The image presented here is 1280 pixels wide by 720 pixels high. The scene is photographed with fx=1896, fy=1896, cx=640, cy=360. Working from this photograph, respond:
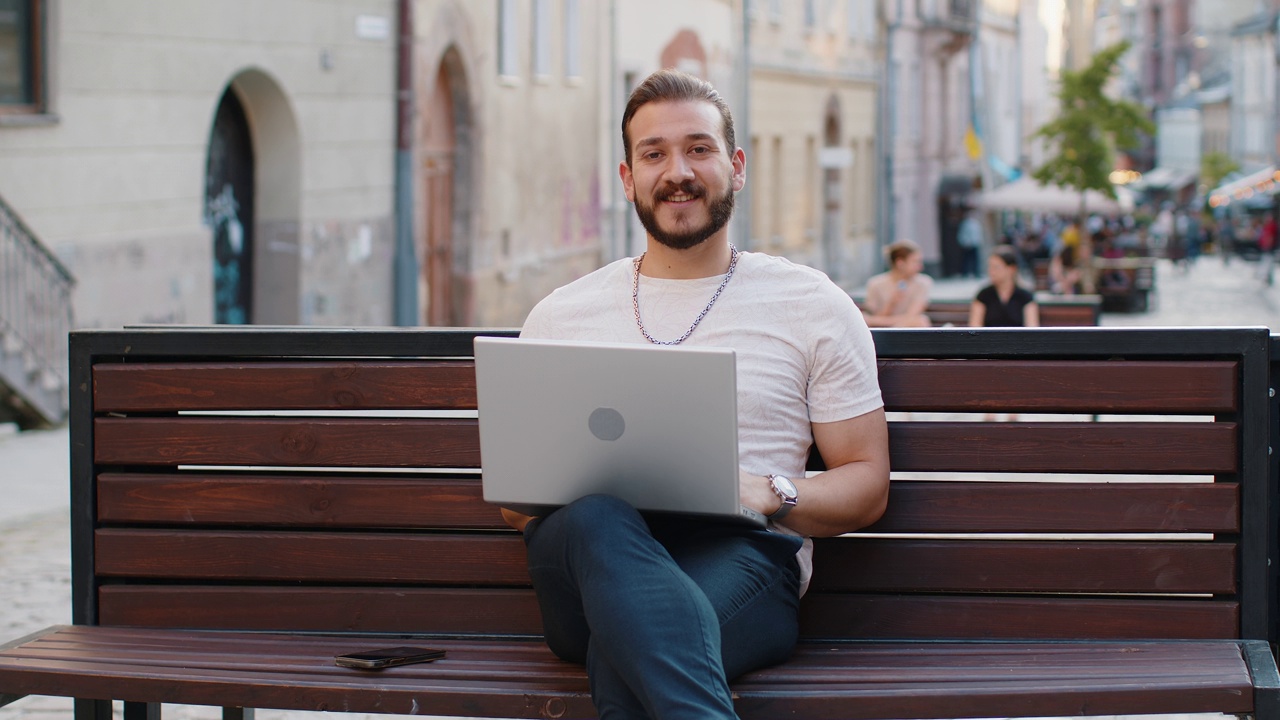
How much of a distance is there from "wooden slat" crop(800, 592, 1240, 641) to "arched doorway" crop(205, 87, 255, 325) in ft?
49.6

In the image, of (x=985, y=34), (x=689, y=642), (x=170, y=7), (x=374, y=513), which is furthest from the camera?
(x=985, y=34)

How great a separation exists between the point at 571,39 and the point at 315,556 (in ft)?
76.1

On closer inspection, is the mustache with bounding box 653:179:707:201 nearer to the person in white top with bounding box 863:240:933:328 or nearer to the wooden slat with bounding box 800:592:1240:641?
the wooden slat with bounding box 800:592:1240:641

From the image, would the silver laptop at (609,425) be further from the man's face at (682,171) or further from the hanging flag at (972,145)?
the hanging flag at (972,145)

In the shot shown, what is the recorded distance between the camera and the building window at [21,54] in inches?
578

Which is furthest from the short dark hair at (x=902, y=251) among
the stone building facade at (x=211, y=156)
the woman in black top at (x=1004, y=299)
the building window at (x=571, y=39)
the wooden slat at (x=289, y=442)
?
the building window at (x=571, y=39)

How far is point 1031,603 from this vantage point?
4.18 m

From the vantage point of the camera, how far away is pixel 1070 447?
4.18 metres

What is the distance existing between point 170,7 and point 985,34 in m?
48.0

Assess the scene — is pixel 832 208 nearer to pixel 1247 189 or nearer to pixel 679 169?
pixel 1247 189

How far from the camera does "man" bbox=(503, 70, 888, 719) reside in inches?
146

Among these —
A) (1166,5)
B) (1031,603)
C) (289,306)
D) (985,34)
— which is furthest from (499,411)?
(1166,5)

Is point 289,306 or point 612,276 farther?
point 289,306

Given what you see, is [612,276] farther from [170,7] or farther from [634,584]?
[170,7]
